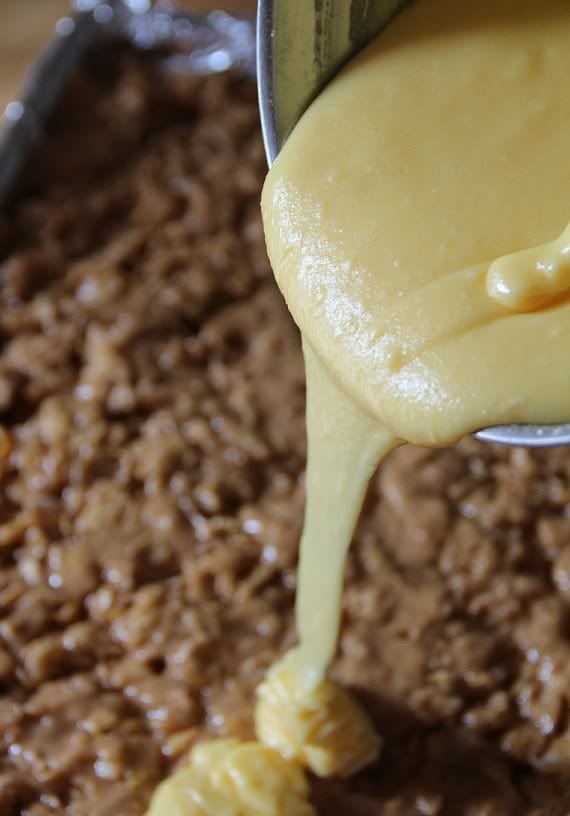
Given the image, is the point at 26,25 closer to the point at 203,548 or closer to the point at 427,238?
the point at 203,548

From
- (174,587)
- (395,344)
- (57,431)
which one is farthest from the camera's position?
(57,431)

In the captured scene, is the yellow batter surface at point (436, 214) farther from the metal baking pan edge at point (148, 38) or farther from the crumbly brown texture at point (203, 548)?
the metal baking pan edge at point (148, 38)

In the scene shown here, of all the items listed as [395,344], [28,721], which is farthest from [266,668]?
[395,344]

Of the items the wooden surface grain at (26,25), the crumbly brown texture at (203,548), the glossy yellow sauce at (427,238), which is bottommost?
the crumbly brown texture at (203,548)

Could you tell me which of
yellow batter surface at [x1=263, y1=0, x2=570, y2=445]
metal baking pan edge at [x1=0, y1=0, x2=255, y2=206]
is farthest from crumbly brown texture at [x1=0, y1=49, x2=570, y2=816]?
yellow batter surface at [x1=263, y1=0, x2=570, y2=445]

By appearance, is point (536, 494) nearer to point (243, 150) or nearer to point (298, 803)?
point (298, 803)

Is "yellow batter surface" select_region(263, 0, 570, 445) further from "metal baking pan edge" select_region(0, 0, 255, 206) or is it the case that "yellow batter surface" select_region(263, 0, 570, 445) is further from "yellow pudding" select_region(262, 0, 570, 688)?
"metal baking pan edge" select_region(0, 0, 255, 206)

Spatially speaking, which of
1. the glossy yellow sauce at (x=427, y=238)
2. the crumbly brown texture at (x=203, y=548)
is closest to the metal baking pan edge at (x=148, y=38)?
the crumbly brown texture at (x=203, y=548)
